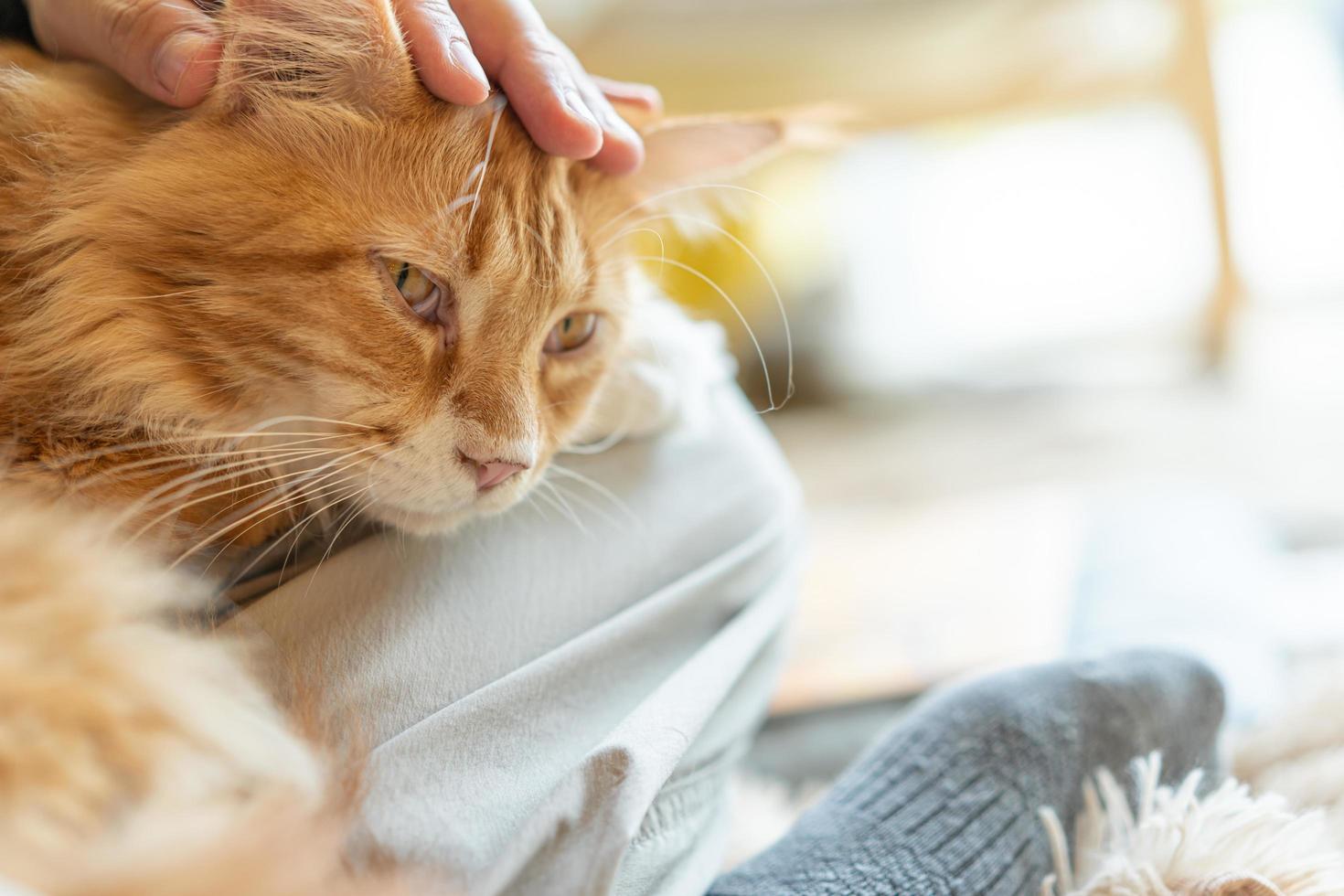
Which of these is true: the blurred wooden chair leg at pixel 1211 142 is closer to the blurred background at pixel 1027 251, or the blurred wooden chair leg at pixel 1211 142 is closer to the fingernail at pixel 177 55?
the blurred background at pixel 1027 251

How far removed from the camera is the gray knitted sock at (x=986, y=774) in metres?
0.74

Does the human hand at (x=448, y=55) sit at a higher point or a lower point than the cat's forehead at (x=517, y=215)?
higher

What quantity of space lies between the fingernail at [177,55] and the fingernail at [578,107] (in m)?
0.27

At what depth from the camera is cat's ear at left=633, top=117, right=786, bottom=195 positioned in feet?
3.22

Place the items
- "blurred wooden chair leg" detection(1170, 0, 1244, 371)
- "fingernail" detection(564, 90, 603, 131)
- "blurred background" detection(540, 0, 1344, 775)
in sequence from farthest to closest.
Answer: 1. "blurred wooden chair leg" detection(1170, 0, 1244, 371)
2. "blurred background" detection(540, 0, 1344, 775)
3. "fingernail" detection(564, 90, 603, 131)

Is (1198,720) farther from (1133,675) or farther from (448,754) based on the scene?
(448,754)

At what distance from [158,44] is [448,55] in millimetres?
209

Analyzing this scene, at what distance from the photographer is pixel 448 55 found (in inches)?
29.4

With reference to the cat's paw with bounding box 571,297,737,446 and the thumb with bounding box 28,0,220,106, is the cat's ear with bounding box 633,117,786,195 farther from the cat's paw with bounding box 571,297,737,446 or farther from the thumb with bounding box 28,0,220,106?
the thumb with bounding box 28,0,220,106

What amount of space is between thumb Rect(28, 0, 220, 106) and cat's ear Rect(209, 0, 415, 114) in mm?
14

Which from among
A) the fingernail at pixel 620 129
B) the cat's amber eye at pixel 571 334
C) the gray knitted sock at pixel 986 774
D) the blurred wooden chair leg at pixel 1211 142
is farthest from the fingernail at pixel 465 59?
the blurred wooden chair leg at pixel 1211 142

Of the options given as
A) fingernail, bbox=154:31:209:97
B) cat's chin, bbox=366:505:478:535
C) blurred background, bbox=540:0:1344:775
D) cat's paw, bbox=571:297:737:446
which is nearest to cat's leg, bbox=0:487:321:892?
cat's chin, bbox=366:505:478:535

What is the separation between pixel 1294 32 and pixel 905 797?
397cm

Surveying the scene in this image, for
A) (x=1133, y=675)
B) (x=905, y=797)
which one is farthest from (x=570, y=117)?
(x=1133, y=675)
